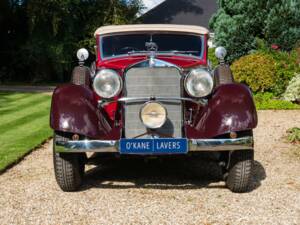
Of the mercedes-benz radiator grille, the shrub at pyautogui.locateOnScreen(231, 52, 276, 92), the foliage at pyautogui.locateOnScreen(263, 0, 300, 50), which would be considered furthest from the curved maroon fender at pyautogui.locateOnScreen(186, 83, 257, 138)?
the foliage at pyautogui.locateOnScreen(263, 0, 300, 50)

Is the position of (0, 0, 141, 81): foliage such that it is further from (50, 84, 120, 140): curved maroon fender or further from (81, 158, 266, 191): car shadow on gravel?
(50, 84, 120, 140): curved maroon fender

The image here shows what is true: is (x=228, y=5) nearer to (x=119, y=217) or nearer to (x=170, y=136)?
(x=170, y=136)

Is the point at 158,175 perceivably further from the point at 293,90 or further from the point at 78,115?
the point at 293,90

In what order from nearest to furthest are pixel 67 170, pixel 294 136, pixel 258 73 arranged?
pixel 67 170 < pixel 294 136 < pixel 258 73

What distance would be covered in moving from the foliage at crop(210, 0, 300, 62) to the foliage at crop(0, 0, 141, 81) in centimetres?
658

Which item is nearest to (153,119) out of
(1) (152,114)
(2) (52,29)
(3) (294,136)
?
(1) (152,114)

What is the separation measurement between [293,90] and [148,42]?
Result: 7887 millimetres

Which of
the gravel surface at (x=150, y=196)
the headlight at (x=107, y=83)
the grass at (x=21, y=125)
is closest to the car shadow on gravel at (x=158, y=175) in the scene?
the gravel surface at (x=150, y=196)

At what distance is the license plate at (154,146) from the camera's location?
5367mm

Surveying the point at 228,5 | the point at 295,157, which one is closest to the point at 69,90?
the point at 295,157

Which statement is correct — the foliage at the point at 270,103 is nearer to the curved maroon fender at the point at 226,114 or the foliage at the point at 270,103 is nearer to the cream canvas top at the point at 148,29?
the cream canvas top at the point at 148,29

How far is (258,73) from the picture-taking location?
1384 centimetres

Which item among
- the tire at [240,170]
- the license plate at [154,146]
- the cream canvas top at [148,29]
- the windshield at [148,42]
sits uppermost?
the cream canvas top at [148,29]

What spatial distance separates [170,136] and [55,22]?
1794 centimetres
